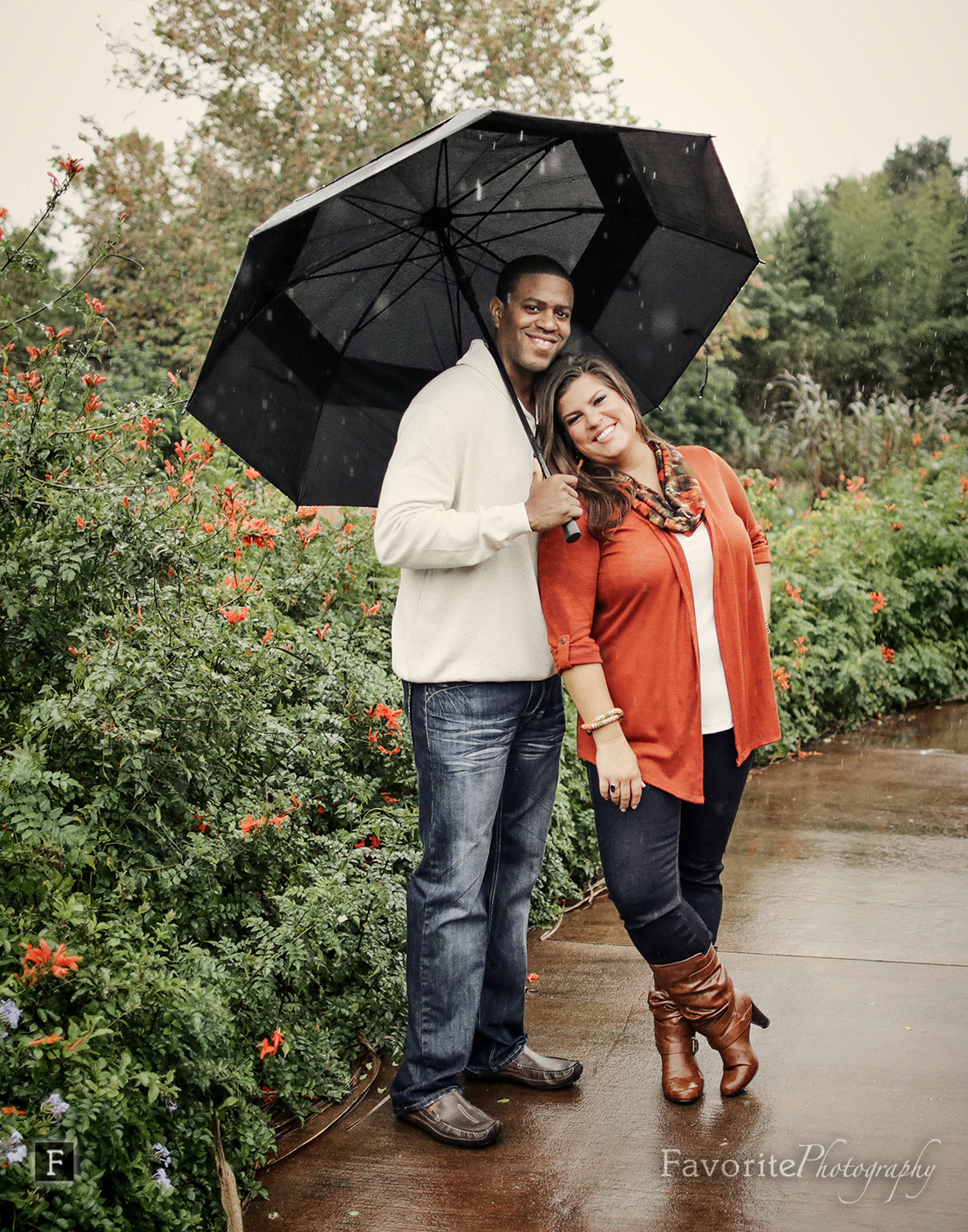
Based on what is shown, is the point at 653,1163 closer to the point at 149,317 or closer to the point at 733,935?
the point at 733,935

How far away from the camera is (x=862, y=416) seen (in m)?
10.6

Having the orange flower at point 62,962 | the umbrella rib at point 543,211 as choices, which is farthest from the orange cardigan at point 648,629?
the orange flower at point 62,962

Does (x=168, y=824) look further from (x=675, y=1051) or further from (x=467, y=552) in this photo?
(x=675, y=1051)

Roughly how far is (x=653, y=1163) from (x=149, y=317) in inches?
670

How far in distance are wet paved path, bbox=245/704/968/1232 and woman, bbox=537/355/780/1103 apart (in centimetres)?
21

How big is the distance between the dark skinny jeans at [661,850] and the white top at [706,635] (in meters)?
0.06

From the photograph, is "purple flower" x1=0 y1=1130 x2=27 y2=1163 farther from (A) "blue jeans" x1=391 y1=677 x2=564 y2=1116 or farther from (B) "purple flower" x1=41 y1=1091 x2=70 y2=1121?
(A) "blue jeans" x1=391 y1=677 x2=564 y2=1116

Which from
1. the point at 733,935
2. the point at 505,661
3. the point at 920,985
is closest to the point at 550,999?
the point at 733,935

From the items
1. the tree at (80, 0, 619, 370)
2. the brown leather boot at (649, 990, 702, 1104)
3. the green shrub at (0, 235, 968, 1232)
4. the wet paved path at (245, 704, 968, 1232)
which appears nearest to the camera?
the green shrub at (0, 235, 968, 1232)

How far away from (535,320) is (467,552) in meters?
0.61

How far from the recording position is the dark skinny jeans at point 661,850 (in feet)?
7.94

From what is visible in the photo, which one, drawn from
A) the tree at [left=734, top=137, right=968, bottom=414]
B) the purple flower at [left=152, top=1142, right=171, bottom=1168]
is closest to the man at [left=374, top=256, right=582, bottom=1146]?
the purple flower at [left=152, top=1142, right=171, bottom=1168]

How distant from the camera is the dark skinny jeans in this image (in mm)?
2420

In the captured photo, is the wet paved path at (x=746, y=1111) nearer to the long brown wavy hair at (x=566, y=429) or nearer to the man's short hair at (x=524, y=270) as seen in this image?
the long brown wavy hair at (x=566, y=429)
